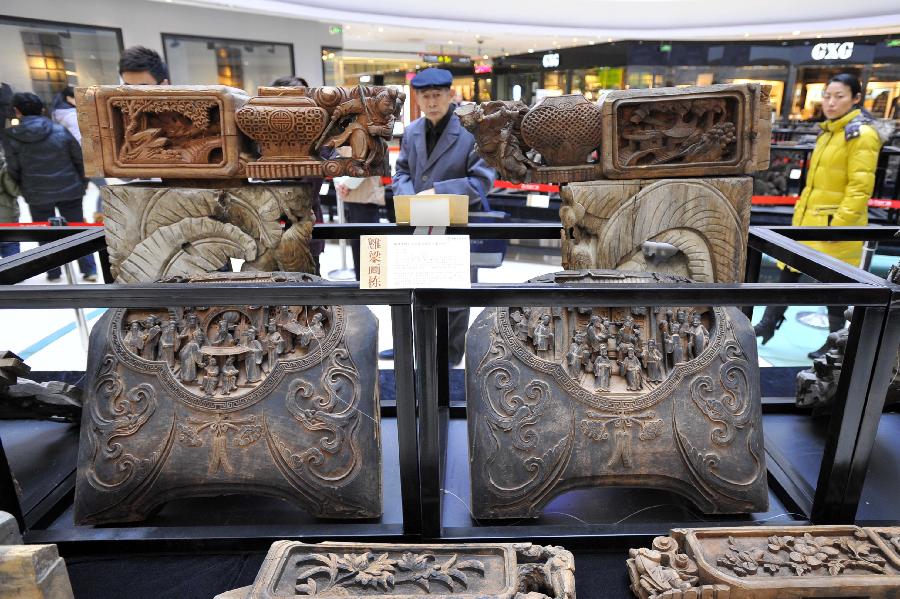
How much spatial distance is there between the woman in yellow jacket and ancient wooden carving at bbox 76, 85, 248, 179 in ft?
9.30

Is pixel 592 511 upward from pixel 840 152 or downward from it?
downward

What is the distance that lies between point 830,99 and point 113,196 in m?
3.39

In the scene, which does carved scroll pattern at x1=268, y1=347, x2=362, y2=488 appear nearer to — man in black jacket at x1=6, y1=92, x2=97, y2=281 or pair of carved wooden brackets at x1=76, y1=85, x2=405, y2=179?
pair of carved wooden brackets at x1=76, y1=85, x2=405, y2=179

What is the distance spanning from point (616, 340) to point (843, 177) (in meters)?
2.30

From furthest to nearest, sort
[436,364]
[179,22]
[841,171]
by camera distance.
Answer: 1. [179,22]
2. [841,171]
3. [436,364]

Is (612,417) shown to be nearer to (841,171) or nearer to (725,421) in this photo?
(725,421)

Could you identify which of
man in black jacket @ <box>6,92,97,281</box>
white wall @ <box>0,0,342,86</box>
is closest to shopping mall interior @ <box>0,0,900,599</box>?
man in black jacket @ <box>6,92,97,281</box>

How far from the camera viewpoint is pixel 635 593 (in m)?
1.45

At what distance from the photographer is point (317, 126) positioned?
6.41 ft

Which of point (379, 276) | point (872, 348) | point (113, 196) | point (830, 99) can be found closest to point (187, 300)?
point (379, 276)

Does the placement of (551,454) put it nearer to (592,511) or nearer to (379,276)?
(592,511)

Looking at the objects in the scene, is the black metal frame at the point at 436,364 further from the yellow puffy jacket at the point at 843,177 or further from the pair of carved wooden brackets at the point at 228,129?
the yellow puffy jacket at the point at 843,177

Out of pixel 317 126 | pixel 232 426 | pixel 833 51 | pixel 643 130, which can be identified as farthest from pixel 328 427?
pixel 833 51

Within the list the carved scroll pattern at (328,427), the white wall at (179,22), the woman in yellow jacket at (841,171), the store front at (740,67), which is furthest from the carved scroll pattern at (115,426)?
the store front at (740,67)
